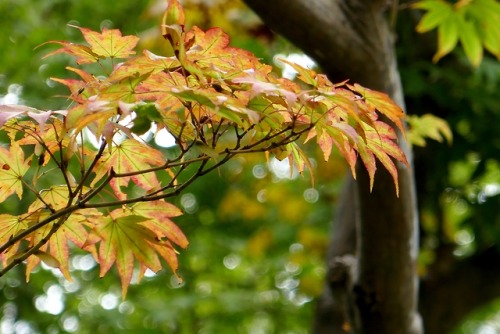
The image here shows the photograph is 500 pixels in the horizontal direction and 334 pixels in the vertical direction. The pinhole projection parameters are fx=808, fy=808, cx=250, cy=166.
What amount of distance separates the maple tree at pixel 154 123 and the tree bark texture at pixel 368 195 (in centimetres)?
57

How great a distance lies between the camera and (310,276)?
3439 millimetres

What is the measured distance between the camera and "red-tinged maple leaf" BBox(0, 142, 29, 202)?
101 cm

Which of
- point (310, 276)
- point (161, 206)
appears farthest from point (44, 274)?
point (161, 206)

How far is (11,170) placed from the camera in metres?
1.03

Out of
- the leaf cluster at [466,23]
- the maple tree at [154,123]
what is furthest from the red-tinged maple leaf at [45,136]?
the leaf cluster at [466,23]

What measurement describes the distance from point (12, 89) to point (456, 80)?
1.68 metres

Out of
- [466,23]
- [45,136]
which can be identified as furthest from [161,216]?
[466,23]

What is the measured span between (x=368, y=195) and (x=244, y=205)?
72.3 inches

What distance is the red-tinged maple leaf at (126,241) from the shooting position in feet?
3.28

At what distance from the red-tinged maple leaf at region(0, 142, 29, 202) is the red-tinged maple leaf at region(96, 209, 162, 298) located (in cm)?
12

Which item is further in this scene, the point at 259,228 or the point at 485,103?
the point at 259,228

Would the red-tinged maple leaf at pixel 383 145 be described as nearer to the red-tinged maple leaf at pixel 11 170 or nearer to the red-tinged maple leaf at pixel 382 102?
the red-tinged maple leaf at pixel 382 102

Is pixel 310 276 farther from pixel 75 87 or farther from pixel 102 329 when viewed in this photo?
pixel 75 87

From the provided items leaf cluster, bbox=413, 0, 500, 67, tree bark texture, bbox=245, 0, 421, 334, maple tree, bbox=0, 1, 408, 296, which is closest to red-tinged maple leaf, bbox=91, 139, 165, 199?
maple tree, bbox=0, 1, 408, 296
